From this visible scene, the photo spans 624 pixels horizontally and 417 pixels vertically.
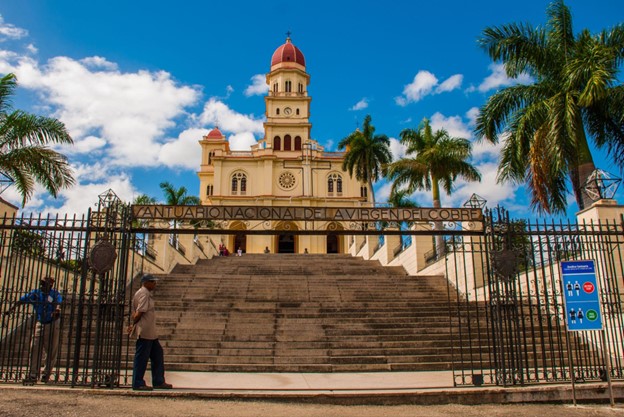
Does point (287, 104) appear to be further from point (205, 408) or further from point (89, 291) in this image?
point (205, 408)

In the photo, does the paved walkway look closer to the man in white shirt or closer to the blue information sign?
the man in white shirt

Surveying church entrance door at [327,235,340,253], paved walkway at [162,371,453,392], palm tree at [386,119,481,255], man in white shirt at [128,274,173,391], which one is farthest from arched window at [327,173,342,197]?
man in white shirt at [128,274,173,391]

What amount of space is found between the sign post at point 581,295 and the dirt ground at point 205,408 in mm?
1099

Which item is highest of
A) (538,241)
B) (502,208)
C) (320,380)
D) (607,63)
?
(607,63)

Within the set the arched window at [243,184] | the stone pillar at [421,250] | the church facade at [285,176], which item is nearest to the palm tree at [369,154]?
the church facade at [285,176]

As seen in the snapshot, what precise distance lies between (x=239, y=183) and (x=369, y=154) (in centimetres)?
1664

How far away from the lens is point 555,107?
12.5 m

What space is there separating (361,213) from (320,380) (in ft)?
9.39

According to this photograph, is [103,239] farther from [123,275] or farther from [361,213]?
[361,213]

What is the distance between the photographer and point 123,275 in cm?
751

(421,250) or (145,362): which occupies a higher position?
(421,250)

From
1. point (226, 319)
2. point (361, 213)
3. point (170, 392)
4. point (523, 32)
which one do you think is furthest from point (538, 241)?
point (523, 32)

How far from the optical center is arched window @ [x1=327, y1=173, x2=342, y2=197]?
47344 mm

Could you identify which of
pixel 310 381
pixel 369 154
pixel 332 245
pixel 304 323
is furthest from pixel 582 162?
pixel 332 245
